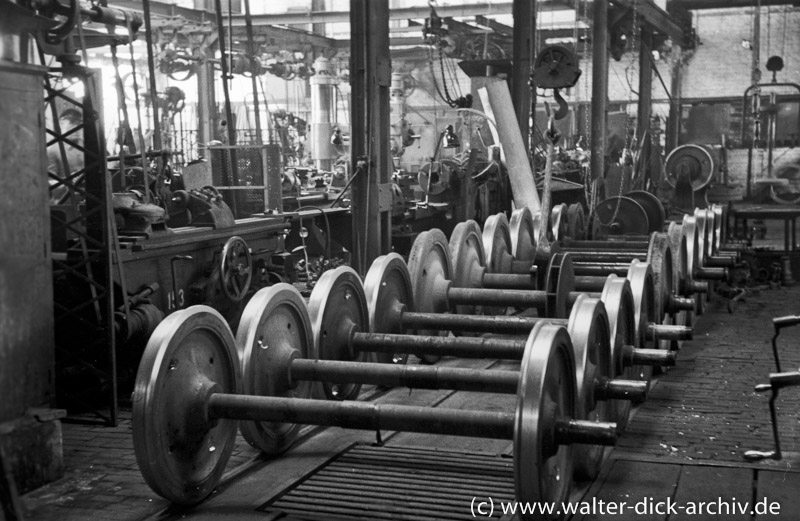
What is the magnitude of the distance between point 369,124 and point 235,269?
1.78m

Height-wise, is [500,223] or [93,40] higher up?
[93,40]

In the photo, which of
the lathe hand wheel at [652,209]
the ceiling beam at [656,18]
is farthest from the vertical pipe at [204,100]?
the lathe hand wheel at [652,209]

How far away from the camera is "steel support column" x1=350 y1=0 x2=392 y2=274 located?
762 cm

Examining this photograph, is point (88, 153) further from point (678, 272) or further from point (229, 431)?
point (678, 272)

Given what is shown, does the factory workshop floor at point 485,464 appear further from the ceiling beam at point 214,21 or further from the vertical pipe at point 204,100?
the vertical pipe at point 204,100

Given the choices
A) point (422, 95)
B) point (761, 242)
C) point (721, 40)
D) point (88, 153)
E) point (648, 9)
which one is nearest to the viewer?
point (88, 153)

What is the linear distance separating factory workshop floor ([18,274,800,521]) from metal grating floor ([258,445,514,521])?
12 millimetres

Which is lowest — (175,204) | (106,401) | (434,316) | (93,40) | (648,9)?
(106,401)

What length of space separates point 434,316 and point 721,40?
19287 mm

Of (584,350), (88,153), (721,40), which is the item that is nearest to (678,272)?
(584,350)

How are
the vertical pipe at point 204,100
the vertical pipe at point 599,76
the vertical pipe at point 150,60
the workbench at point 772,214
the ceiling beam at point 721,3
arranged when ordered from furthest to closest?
the vertical pipe at point 204,100 → the ceiling beam at point 721,3 → the vertical pipe at point 599,76 → the workbench at point 772,214 → the vertical pipe at point 150,60

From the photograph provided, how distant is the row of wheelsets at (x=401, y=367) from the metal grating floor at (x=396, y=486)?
34 cm

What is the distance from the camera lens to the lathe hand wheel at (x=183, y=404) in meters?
3.55

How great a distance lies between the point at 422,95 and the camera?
25984mm
